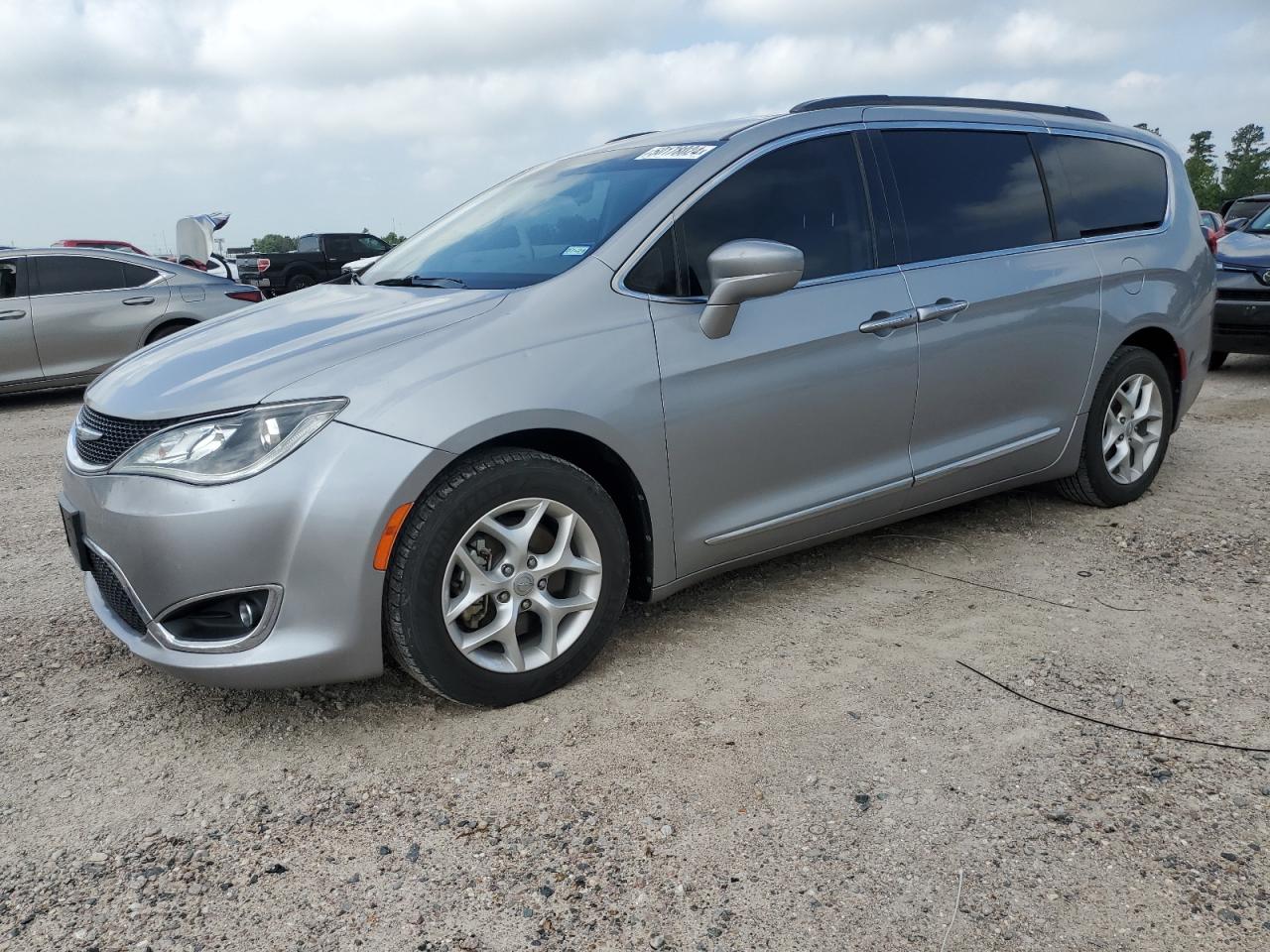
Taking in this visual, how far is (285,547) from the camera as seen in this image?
8.54 feet

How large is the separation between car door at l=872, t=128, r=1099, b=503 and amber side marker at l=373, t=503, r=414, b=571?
1955 mm

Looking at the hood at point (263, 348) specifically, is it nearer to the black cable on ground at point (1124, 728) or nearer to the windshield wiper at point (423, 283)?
the windshield wiper at point (423, 283)

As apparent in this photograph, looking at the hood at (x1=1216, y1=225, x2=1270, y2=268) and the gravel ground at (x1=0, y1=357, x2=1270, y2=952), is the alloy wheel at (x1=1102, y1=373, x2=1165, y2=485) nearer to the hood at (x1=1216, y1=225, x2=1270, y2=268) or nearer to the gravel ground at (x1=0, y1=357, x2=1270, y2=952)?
the gravel ground at (x1=0, y1=357, x2=1270, y2=952)

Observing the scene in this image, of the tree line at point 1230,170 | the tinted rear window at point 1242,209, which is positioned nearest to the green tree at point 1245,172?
the tree line at point 1230,170

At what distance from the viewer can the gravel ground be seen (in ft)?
7.05

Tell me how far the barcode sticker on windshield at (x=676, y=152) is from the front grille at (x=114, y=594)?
2161mm

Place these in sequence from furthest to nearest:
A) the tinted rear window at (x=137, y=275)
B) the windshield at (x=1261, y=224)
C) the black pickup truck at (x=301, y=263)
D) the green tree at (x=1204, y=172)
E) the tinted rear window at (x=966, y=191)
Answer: the green tree at (x=1204, y=172) → the black pickup truck at (x=301, y=263) → the tinted rear window at (x=137, y=275) → the windshield at (x=1261, y=224) → the tinted rear window at (x=966, y=191)

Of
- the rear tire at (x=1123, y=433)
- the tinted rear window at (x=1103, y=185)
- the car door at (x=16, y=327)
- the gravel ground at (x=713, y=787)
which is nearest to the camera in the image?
the gravel ground at (x=713, y=787)

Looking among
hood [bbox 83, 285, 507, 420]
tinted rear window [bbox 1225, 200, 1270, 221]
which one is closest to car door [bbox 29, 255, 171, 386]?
hood [bbox 83, 285, 507, 420]

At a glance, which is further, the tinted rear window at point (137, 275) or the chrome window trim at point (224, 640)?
the tinted rear window at point (137, 275)

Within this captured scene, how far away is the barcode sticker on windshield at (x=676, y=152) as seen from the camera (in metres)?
3.45

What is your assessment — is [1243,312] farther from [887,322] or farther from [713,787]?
[713,787]

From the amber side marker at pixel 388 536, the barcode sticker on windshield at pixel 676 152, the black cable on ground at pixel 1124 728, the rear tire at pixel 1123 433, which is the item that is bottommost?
the black cable on ground at pixel 1124 728

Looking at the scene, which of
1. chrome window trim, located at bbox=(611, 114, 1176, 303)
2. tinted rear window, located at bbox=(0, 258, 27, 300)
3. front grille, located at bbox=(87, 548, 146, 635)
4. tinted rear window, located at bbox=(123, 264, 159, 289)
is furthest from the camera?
tinted rear window, located at bbox=(123, 264, 159, 289)
